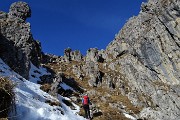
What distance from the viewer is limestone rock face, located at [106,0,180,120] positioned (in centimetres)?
6500

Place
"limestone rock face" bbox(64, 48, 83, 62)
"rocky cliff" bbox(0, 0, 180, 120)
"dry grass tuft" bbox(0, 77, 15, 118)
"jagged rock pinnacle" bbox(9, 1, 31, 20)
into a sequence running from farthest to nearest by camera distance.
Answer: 1. "limestone rock face" bbox(64, 48, 83, 62)
2. "jagged rock pinnacle" bbox(9, 1, 31, 20)
3. "rocky cliff" bbox(0, 0, 180, 120)
4. "dry grass tuft" bbox(0, 77, 15, 118)

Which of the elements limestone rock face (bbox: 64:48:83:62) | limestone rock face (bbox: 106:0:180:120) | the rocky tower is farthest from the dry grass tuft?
limestone rock face (bbox: 64:48:83:62)

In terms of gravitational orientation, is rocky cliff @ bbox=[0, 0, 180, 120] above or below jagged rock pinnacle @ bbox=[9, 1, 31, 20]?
below

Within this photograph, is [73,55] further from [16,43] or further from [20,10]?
[16,43]

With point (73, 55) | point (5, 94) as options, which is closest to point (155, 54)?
point (73, 55)

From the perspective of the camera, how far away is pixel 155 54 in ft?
229

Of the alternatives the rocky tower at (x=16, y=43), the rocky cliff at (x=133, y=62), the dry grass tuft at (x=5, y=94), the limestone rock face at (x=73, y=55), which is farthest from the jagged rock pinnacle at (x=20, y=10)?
the dry grass tuft at (x=5, y=94)

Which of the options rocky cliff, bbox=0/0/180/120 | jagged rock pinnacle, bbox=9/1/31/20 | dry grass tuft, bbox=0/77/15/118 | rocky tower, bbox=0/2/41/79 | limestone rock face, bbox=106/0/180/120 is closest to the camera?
dry grass tuft, bbox=0/77/15/118

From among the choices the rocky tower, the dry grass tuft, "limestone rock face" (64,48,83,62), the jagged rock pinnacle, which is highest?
"limestone rock face" (64,48,83,62)

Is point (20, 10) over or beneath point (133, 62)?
over

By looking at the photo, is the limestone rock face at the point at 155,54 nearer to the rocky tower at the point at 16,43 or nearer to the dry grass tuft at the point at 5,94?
the rocky tower at the point at 16,43

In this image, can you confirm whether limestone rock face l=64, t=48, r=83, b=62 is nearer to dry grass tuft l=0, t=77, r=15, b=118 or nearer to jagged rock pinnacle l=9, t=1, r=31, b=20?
jagged rock pinnacle l=9, t=1, r=31, b=20

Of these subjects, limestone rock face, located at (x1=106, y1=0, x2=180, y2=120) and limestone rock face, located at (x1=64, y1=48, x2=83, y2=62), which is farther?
limestone rock face, located at (x1=64, y1=48, x2=83, y2=62)

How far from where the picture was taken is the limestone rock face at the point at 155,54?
65000mm
